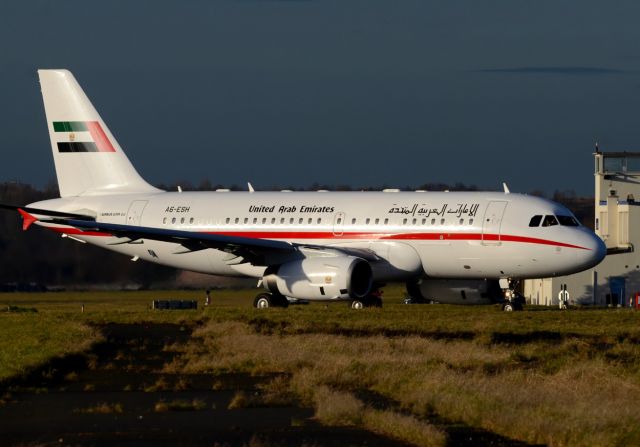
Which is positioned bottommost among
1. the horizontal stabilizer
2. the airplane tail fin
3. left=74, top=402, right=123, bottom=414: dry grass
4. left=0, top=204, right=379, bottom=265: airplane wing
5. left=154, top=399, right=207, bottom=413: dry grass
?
left=74, top=402, right=123, bottom=414: dry grass

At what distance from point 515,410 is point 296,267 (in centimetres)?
2596

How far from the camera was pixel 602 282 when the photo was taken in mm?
68500

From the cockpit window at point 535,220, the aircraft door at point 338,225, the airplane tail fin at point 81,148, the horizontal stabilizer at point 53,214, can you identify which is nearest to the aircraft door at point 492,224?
the cockpit window at point 535,220

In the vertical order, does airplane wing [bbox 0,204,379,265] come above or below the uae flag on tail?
below

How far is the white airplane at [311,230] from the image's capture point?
136ft

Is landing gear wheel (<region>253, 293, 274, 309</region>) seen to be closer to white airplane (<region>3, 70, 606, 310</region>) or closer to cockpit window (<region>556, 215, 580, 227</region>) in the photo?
white airplane (<region>3, 70, 606, 310</region>)

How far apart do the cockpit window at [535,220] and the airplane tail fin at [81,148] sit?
1616cm

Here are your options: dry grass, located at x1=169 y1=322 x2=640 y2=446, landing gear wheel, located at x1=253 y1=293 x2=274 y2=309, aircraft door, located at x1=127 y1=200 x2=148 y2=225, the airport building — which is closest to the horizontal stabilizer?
aircraft door, located at x1=127 y1=200 x2=148 y2=225

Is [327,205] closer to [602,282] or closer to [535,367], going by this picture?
[535,367]

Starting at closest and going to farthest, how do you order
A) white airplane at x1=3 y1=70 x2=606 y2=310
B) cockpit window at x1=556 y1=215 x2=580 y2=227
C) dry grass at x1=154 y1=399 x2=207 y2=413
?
1. dry grass at x1=154 y1=399 x2=207 y2=413
2. white airplane at x1=3 y1=70 x2=606 y2=310
3. cockpit window at x1=556 y1=215 x2=580 y2=227

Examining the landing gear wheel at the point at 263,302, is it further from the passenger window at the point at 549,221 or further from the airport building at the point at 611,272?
the airport building at the point at 611,272

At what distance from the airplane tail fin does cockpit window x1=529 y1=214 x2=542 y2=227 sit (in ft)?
53.0

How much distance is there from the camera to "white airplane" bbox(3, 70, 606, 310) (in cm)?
4147

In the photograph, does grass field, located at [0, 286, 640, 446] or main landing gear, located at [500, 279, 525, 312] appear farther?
main landing gear, located at [500, 279, 525, 312]
